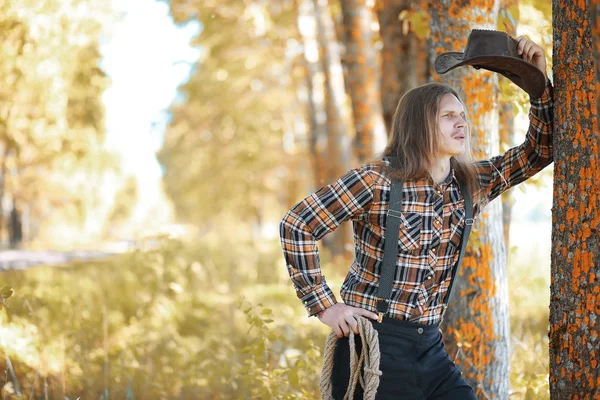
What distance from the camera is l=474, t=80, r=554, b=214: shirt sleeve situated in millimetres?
3215

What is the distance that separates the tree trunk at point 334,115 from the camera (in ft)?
38.1

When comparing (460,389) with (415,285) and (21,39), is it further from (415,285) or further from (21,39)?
(21,39)

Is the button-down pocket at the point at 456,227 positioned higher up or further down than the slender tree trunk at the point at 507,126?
further down

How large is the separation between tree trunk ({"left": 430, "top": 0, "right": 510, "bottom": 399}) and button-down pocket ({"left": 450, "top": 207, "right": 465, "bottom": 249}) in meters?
1.06

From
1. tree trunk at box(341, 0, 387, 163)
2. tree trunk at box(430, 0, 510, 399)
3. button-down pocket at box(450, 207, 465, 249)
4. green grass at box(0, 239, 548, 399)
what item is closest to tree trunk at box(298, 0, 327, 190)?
green grass at box(0, 239, 548, 399)

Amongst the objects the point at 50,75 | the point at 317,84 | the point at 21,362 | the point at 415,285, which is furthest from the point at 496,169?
the point at 317,84

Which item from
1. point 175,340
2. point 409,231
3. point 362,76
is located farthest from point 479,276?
point 362,76

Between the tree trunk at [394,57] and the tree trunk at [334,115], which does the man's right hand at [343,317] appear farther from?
the tree trunk at [334,115]

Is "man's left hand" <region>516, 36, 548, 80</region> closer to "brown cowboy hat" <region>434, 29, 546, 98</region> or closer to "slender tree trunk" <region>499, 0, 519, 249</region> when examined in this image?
"brown cowboy hat" <region>434, 29, 546, 98</region>

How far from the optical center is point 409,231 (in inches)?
118

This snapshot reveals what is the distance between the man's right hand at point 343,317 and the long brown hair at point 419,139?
592 millimetres

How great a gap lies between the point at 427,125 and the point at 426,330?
896 mm

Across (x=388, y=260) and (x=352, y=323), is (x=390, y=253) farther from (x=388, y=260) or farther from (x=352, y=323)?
(x=352, y=323)

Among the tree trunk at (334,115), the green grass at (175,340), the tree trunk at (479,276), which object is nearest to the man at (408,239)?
the tree trunk at (479,276)
